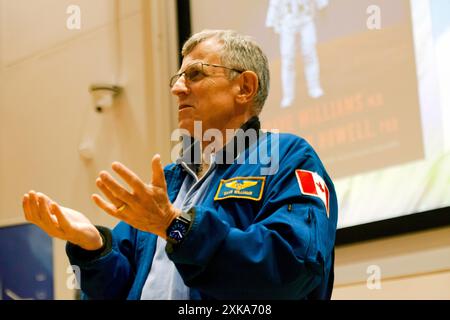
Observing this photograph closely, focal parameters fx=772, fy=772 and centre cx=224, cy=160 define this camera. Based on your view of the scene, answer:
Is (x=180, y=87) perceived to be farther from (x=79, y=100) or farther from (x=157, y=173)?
(x=79, y=100)

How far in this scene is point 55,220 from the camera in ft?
6.06

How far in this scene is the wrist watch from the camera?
163 cm

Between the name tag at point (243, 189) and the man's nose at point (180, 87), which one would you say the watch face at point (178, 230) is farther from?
the man's nose at point (180, 87)

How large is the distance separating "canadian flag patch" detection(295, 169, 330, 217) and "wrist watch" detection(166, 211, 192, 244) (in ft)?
1.08

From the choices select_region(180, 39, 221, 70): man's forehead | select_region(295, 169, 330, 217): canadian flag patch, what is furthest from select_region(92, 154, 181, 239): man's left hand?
select_region(180, 39, 221, 70): man's forehead

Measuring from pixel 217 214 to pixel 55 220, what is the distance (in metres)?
0.40

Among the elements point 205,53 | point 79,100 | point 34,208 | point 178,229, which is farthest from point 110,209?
point 79,100

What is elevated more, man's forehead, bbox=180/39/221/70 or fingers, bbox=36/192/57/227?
man's forehead, bbox=180/39/221/70

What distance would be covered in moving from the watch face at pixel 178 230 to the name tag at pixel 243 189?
0.27 metres

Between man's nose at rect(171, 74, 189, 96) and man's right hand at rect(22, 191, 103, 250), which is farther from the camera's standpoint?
man's nose at rect(171, 74, 189, 96)

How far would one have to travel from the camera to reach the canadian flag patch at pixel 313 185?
1843 millimetres

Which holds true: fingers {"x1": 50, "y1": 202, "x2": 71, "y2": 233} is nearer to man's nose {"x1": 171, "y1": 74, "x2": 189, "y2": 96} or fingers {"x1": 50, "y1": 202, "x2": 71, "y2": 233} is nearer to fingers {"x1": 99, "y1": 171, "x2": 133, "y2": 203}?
fingers {"x1": 99, "y1": 171, "x2": 133, "y2": 203}
